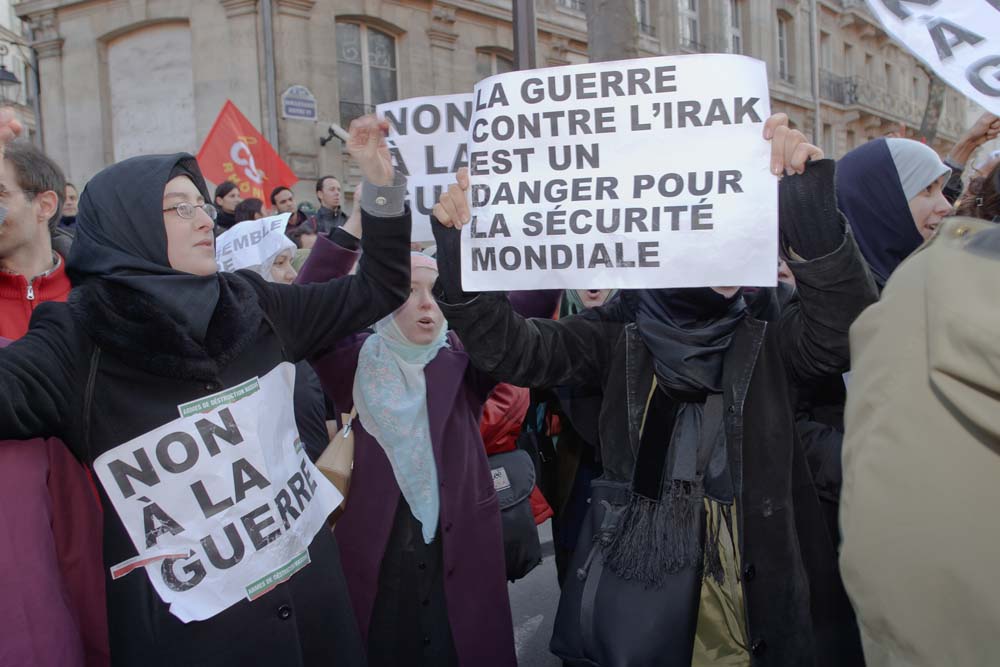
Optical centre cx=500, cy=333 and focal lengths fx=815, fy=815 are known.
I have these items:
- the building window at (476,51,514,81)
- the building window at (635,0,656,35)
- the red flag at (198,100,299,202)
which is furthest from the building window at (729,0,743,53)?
the red flag at (198,100,299,202)

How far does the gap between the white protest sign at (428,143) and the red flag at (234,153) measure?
5.30 m

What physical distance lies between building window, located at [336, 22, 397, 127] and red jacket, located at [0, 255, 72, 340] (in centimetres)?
1228

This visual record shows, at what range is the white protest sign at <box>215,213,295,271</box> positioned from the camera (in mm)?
4258

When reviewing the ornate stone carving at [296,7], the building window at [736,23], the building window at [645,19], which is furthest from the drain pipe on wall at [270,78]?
the building window at [736,23]

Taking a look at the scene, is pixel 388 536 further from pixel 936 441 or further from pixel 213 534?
pixel 936 441

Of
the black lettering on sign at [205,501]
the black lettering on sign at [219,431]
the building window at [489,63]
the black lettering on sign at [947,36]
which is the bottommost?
the black lettering on sign at [205,501]

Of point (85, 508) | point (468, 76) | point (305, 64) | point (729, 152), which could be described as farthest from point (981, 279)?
point (468, 76)

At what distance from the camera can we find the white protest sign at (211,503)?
1.88 metres

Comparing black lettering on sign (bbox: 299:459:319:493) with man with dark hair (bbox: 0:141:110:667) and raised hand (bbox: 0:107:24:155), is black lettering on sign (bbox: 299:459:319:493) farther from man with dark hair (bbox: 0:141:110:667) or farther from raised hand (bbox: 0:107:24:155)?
raised hand (bbox: 0:107:24:155)

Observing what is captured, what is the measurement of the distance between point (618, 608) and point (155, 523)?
1134mm

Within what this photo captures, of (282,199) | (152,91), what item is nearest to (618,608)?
(282,199)

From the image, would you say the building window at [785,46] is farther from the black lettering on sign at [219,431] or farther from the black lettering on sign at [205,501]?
the black lettering on sign at [205,501]

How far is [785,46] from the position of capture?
26.4 metres

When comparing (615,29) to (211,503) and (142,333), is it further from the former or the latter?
(211,503)
